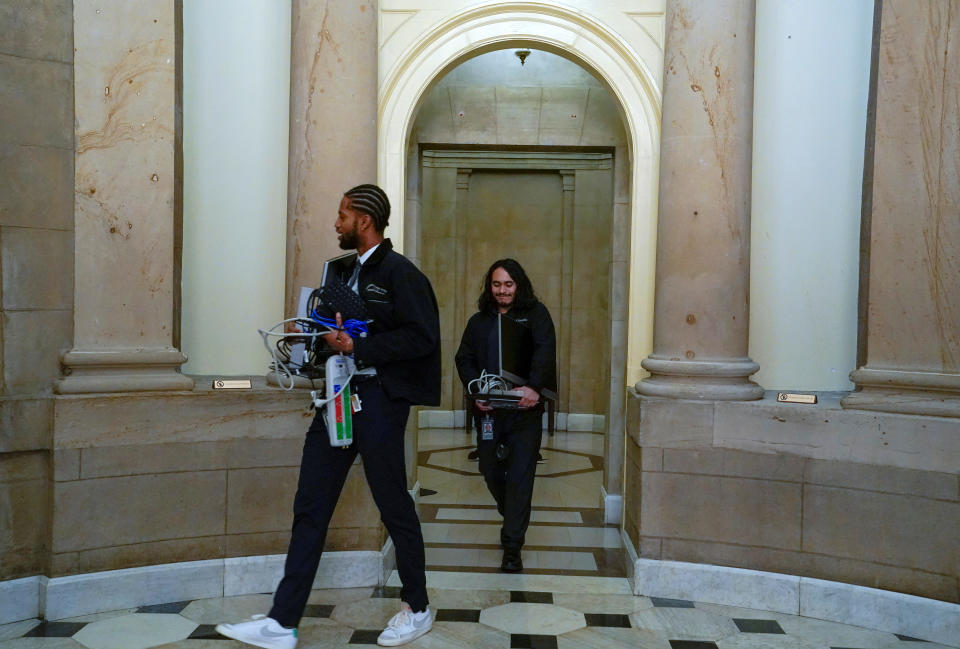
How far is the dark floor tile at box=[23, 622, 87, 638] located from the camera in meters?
3.78

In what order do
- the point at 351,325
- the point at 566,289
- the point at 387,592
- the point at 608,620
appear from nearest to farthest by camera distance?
the point at 351,325 → the point at 608,620 → the point at 387,592 → the point at 566,289

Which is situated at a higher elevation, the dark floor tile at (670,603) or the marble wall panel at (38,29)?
the marble wall panel at (38,29)

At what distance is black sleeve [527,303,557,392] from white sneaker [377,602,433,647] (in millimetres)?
1620

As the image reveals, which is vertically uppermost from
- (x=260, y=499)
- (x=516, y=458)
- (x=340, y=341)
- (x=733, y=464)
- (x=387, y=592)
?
(x=340, y=341)

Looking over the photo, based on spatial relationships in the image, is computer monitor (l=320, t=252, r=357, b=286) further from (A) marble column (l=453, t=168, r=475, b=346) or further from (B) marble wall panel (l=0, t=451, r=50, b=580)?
(A) marble column (l=453, t=168, r=475, b=346)

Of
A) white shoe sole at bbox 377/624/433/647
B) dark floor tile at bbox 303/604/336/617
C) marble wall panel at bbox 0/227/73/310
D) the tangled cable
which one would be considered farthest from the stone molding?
white shoe sole at bbox 377/624/433/647

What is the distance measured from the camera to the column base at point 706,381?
4.49 m

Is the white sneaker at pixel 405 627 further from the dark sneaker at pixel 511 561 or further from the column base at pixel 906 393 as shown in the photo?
the column base at pixel 906 393

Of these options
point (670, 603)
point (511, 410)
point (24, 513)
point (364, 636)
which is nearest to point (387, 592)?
point (364, 636)

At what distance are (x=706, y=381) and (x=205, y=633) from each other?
279 centimetres

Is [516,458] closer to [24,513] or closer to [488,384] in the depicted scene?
[488,384]

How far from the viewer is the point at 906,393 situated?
4164 mm

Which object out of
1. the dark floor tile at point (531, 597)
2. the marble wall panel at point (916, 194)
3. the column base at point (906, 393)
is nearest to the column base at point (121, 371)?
the dark floor tile at point (531, 597)

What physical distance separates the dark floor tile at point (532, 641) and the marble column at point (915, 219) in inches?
74.6
